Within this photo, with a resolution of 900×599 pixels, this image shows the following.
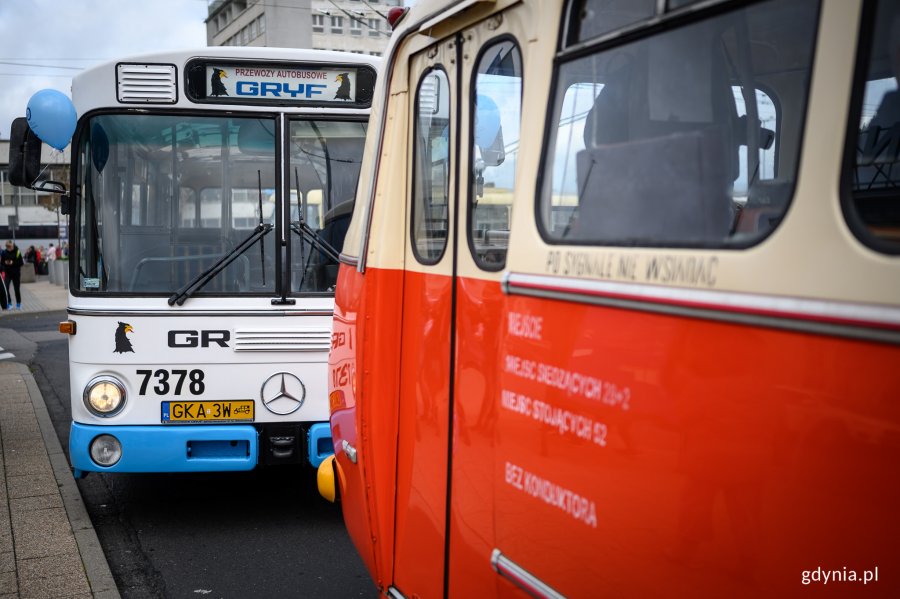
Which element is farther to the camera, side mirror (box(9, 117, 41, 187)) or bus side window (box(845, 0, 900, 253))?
side mirror (box(9, 117, 41, 187))

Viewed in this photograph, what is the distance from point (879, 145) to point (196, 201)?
4.51 meters

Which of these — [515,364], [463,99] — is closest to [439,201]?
[463,99]

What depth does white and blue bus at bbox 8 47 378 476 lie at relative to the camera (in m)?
5.71

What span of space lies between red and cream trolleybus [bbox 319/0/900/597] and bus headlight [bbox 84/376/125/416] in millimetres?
2491

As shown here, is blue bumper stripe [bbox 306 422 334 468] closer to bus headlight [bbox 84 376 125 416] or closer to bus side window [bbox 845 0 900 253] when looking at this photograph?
bus headlight [bbox 84 376 125 416]

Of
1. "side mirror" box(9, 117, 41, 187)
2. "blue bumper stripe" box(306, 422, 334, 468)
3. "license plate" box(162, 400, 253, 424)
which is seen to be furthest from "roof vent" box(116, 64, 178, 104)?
"blue bumper stripe" box(306, 422, 334, 468)

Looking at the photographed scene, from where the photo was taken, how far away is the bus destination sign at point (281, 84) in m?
5.88

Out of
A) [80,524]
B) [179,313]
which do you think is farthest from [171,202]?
[80,524]

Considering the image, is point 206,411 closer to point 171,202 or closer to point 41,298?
point 171,202

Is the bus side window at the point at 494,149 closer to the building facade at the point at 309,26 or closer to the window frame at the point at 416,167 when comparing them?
the window frame at the point at 416,167

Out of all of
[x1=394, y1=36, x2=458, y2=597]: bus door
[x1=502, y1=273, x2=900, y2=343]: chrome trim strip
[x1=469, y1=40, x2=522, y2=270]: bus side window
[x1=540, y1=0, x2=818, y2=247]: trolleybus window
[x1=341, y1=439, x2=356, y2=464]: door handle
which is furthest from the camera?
[x1=341, y1=439, x2=356, y2=464]: door handle

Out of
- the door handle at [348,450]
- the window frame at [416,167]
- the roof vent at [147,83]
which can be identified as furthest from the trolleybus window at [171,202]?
the window frame at [416,167]

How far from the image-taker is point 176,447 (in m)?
5.68

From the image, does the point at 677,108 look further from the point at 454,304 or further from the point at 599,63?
the point at 454,304
